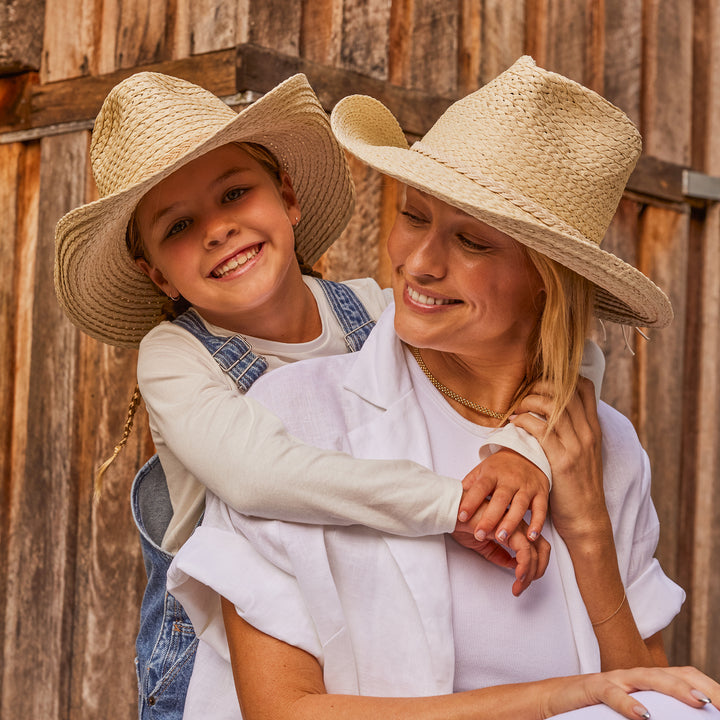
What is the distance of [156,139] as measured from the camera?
2277 millimetres

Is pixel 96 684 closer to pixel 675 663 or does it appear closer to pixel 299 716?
pixel 299 716

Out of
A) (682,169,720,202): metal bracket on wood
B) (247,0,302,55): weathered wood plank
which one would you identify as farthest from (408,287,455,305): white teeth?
A: (682,169,720,202): metal bracket on wood

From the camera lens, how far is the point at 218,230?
235cm

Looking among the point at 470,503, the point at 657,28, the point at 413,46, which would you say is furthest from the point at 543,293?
the point at 657,28

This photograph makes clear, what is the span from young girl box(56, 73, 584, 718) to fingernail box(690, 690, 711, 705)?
1.12ft

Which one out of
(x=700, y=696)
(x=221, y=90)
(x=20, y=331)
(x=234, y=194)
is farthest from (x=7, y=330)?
(x=700, y=696)

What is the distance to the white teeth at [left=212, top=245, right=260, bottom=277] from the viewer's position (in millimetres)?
2395

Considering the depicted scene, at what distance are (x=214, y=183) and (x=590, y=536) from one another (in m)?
1.14

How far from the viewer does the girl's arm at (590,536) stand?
2041 millimetres

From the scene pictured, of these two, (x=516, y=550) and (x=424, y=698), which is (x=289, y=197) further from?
(x=424, y=698)

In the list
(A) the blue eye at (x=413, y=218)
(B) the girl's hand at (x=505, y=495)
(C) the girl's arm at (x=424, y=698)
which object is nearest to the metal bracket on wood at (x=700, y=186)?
(A) the blue eye at (x=413, y=218)

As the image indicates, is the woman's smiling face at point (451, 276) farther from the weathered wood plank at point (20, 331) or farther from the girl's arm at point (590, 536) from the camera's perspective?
the weathered wood plank at point (20, 331)

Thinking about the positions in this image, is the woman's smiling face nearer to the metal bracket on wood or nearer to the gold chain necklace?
the gold chain necklace

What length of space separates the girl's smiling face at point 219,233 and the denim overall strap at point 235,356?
64mm
